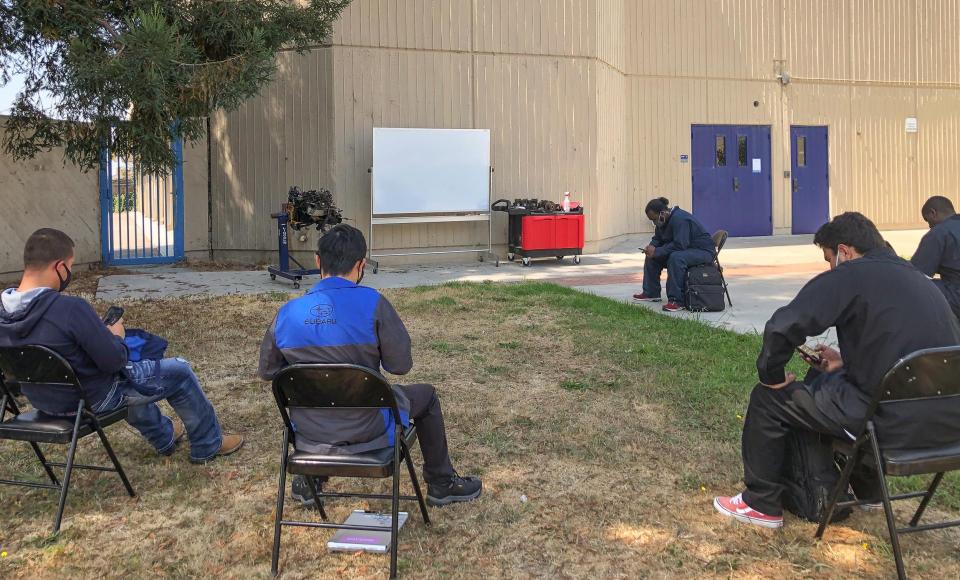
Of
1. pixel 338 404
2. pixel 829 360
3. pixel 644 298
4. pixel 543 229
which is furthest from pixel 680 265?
pixel 338 404

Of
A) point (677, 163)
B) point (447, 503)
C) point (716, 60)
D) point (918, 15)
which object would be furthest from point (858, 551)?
point (918, 15)

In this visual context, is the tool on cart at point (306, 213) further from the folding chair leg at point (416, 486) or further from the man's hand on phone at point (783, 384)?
the man's hand on phone at point (783, 384)

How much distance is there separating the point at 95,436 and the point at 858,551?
410 centimetres

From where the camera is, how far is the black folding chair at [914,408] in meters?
2.79

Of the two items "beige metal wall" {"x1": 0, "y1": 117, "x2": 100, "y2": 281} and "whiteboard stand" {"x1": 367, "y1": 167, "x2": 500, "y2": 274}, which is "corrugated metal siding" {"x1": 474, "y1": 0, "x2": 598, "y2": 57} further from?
"beige metal wall" {"x1": 0, "y1": 117, "x2": 100, "y2": 281}

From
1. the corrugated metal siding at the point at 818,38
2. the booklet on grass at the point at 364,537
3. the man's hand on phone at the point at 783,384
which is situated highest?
the corrugated metal siding at the point at 818,38

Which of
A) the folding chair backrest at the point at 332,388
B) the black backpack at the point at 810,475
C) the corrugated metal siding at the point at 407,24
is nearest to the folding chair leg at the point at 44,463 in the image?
the folding chair backrest at the point at 332,388

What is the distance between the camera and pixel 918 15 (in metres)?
17.5

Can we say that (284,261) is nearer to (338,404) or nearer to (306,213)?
(306,213)

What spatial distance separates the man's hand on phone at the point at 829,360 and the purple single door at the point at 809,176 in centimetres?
1461

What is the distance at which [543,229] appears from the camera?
497 inches

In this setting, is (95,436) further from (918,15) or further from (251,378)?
(918,15)

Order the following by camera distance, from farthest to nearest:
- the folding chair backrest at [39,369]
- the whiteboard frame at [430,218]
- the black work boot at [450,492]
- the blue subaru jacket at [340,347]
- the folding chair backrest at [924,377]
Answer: the whiteboard frame at [430,218], the black work boot at [450,492], the folding chair backrest at [39,369], the blue subaru jacket at [340,347], the folding chair backrest at [924,377]

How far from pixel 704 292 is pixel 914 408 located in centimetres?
560
